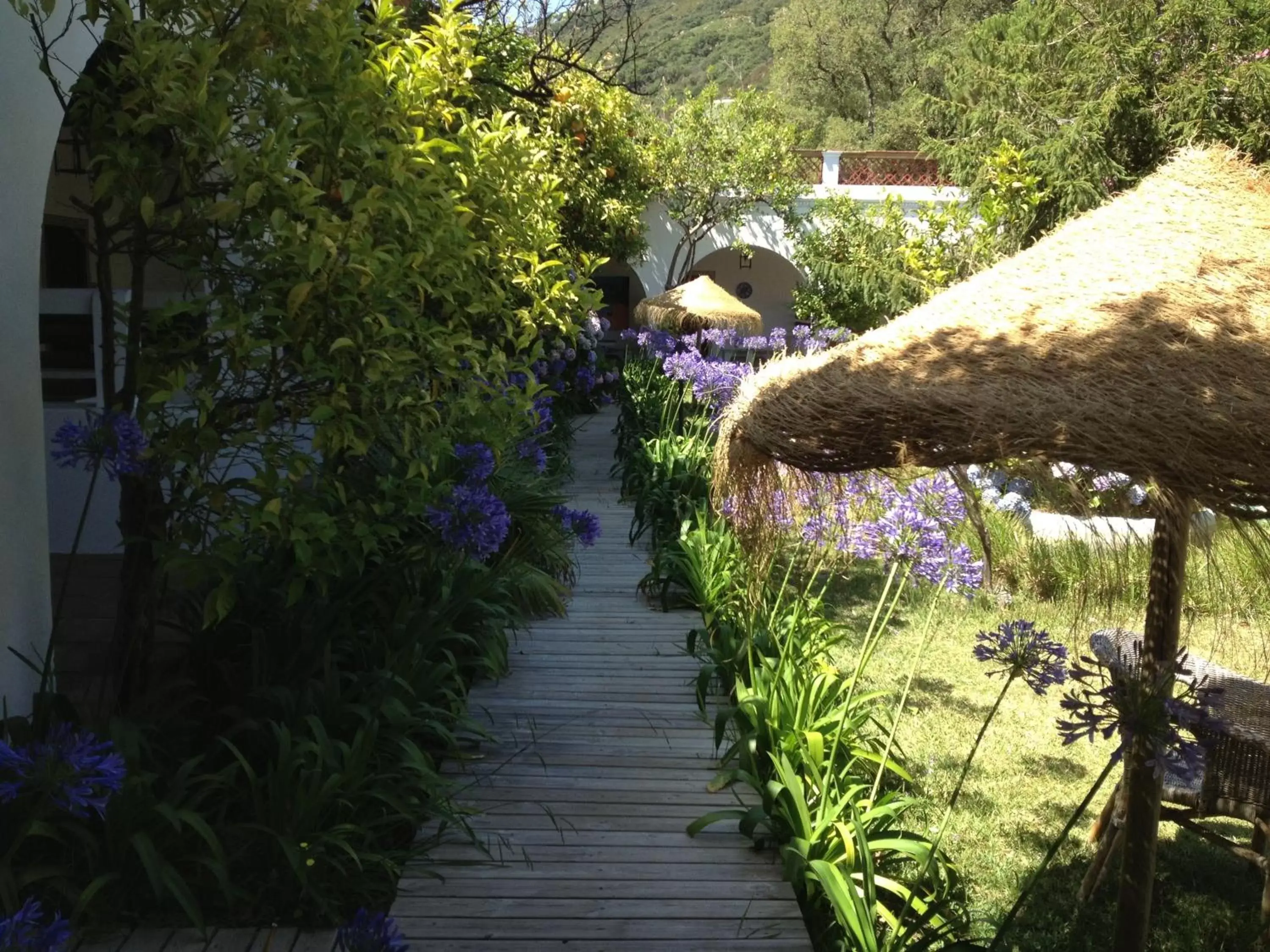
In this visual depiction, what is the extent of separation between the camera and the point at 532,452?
7.05 m

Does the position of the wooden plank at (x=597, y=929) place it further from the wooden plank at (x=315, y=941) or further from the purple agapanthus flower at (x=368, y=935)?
the purple agapanthus flower at (x=368, y=935)

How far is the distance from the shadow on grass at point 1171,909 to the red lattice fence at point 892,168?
54.5 ft

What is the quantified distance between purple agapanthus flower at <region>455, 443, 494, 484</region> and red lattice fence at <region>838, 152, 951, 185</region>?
642 inches

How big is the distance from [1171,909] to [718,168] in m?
17.9

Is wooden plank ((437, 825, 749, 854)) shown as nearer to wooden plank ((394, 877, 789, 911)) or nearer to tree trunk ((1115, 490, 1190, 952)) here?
wooden plank ((394, 877, 789, 911))

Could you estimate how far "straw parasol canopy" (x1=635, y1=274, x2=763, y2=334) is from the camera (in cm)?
1602

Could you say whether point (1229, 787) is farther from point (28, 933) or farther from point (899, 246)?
point (899, 246)

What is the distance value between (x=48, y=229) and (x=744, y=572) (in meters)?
7.04

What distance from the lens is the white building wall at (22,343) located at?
3568 mm

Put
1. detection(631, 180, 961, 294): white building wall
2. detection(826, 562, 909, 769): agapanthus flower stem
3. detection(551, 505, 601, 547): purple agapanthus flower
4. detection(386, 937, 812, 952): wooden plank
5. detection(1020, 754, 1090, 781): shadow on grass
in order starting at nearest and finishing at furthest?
detection(386, 937, 812, 952): wooden plank, detection(826, 562, 909, 769): agapanthus flower stem, detection(1020, 754, 1090, 781): shadow on grass, detection(551, 505, 601, 547): purple agapanthus flower, detection(631, 180, 961, 294): white building wall

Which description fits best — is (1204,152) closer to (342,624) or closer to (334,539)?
(334,539)

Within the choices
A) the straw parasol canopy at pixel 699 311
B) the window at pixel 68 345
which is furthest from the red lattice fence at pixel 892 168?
the window at pixel 68 345

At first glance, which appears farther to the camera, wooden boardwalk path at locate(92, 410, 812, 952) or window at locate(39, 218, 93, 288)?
window at locate(39, 218, 93, 288)

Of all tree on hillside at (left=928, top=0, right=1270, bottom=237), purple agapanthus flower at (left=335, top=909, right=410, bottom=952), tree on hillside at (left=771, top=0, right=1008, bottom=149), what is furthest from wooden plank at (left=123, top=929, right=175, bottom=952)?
tree on hillside at (left=771, top=0, right=1008, bottom=149)
